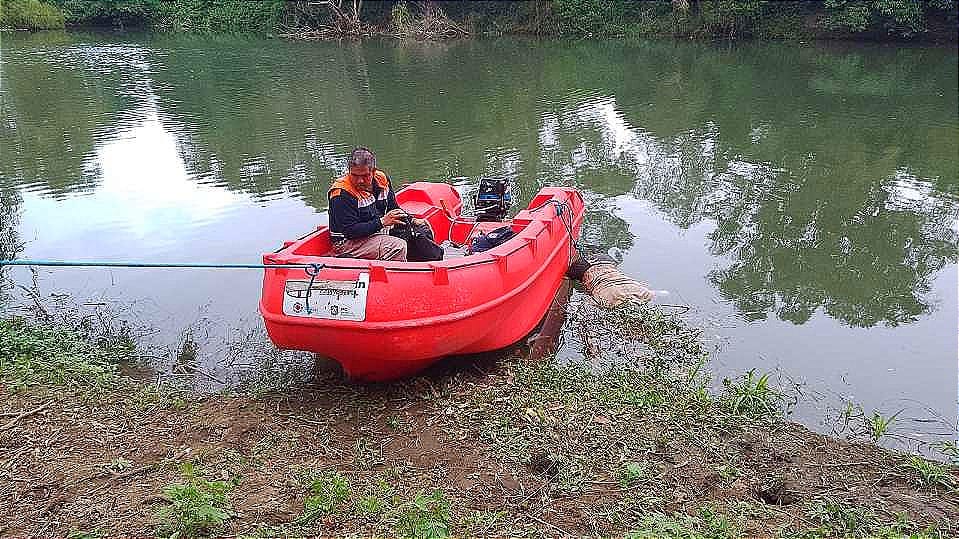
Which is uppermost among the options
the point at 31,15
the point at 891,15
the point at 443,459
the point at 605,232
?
the point at 891,15

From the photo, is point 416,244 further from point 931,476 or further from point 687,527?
point 931,476

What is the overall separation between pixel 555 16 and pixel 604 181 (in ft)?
86.3

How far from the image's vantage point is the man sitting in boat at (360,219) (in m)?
5.02

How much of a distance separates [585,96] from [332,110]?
6.03 m

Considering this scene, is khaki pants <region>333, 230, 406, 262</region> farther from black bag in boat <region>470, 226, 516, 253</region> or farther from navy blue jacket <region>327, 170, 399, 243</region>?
black bag in boat <region>470, 226, 516, 253</region>

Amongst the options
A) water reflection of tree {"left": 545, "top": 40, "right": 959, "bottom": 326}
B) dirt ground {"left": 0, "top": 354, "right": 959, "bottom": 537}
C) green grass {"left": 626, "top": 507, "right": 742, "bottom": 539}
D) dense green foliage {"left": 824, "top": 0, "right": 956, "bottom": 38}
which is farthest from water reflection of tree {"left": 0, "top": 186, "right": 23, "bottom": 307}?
dense green foliage {"left": 824, "top": 0, "right": 956, "bottom": 38}

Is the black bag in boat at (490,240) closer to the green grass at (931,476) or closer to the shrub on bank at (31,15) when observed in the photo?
the green grass at (931,476)

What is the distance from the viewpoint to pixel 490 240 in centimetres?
609

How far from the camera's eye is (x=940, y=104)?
1661cm

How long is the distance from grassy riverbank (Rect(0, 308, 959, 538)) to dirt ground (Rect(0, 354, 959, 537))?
0.04 feet

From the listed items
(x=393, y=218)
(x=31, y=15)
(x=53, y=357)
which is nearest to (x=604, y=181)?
(x=393, y=218)

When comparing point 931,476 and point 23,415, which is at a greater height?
point 23,415

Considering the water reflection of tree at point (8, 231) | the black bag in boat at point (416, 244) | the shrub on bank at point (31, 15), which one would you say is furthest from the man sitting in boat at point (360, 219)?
the shrub on bank at point (31, 15)

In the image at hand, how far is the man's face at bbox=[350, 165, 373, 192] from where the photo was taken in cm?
497
